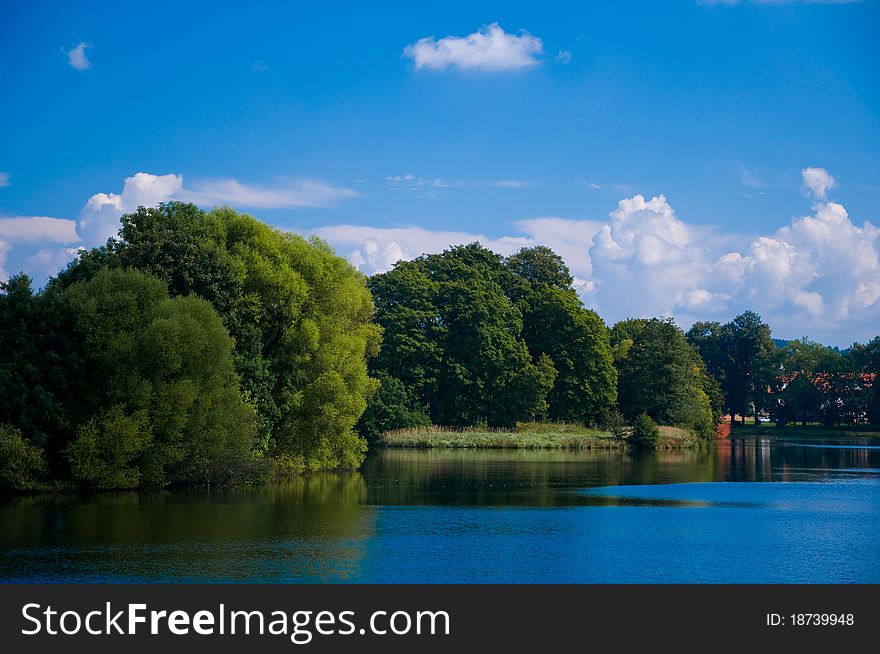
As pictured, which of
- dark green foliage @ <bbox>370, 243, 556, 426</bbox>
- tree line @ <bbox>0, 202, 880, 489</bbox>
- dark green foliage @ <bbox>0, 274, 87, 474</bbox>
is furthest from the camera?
dark green foliage @ <bbox>370, 243, 556, 426</bbox>

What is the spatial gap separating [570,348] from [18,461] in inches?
2730

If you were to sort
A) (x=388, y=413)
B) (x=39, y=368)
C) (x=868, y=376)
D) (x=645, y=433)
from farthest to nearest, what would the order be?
(x=868, y=376) < (x=645, y=433) < (x=388, y=413) < (x=39, y=368)

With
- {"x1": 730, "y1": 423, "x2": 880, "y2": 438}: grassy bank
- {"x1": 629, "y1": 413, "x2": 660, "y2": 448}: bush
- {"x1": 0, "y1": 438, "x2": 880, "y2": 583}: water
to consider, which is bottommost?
{"x1": 0, "y1": 438, "x2": 880, "y2": 583}: water

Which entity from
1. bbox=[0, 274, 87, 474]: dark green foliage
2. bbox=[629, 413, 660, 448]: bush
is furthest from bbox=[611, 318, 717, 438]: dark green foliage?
bbox=[0, 274, 87, 474]: dark green foliage

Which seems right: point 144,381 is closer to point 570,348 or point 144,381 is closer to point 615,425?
point 615,425

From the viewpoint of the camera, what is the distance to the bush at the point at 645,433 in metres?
86.4

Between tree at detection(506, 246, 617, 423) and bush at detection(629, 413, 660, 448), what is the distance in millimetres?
10563

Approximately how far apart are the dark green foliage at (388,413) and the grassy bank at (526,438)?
72cm

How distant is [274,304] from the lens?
49.9 meters

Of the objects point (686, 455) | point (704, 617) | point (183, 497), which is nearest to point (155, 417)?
point (183, 497)

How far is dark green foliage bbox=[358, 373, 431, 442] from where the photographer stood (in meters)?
81.3

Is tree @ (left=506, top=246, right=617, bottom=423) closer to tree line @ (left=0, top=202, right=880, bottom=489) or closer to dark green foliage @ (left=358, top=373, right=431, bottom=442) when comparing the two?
dark green foliage @ (left=358, top=373, right=431, bottom=442)

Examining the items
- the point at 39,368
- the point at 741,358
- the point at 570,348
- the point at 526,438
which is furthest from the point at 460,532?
the point at 741,358

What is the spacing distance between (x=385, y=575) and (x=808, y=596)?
994cm
